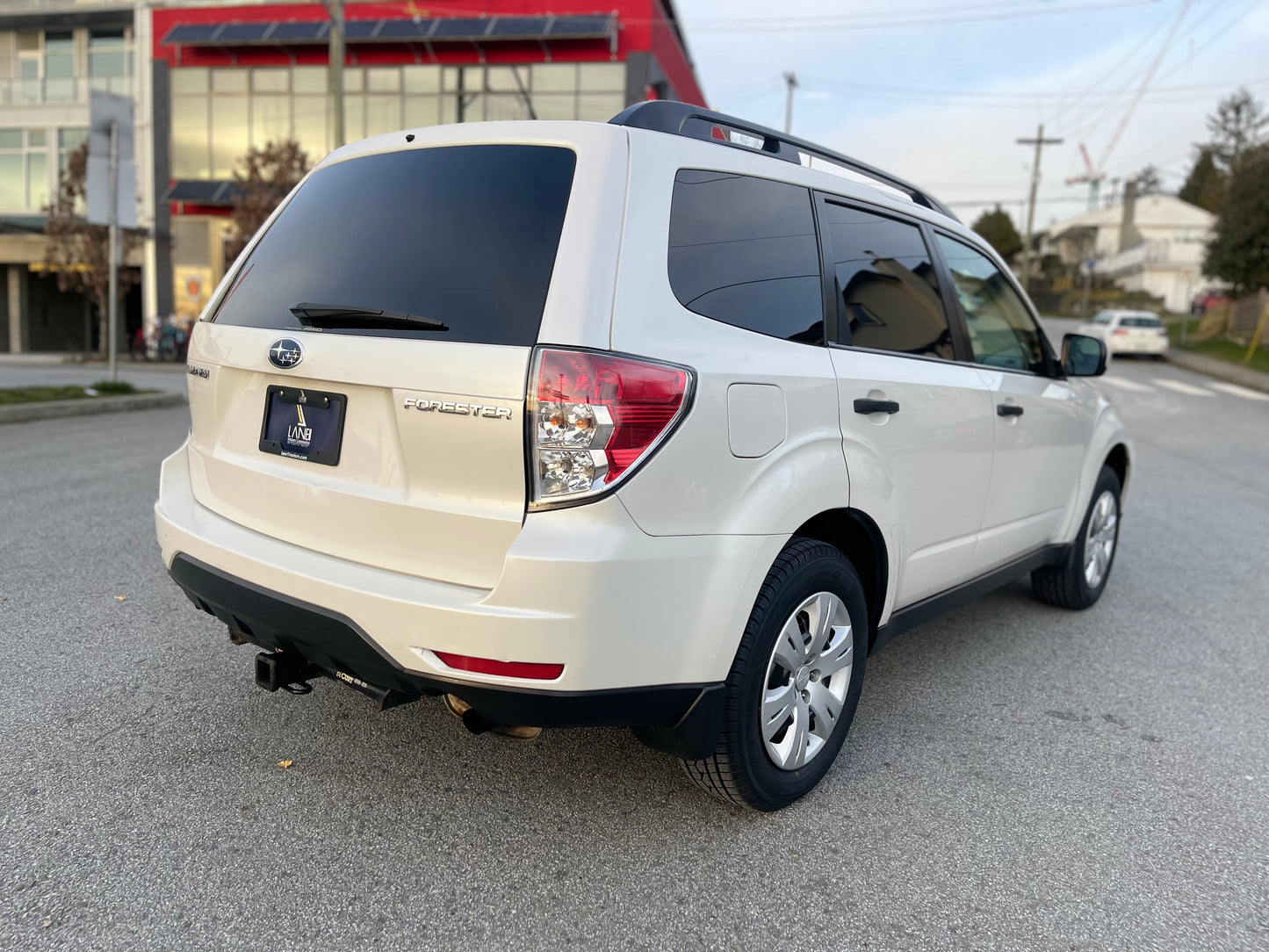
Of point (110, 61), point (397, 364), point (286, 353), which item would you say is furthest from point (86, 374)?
point (397, 364)

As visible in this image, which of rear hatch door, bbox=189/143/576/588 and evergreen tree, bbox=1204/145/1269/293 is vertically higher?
evergreen tree, bbox=1204/145/1269/293

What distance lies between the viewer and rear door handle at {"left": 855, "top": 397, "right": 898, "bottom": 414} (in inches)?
114

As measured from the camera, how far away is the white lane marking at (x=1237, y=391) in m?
20.2

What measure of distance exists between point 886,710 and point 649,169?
225 centimetres

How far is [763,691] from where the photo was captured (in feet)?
8.50

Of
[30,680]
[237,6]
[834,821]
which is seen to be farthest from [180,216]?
[834,821]

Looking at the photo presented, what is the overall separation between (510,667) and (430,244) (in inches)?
44.5

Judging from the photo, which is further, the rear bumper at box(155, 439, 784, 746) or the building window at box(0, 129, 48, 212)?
the building window at box(0, 129, 48, 212)

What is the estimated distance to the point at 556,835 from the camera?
2652 mm

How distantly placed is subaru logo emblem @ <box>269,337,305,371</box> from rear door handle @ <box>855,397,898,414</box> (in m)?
1.62

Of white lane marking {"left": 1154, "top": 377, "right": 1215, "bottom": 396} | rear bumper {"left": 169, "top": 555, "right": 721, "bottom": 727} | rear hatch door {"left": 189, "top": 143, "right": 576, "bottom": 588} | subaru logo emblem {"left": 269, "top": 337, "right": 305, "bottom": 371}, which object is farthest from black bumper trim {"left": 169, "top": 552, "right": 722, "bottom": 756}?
white lane marking {"left": 1154, "top": 377, "right": 1215, "bottom": 396}

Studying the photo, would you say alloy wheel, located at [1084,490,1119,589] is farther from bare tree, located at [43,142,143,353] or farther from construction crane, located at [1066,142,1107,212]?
construction crane, located at [1066,142,1107,212]

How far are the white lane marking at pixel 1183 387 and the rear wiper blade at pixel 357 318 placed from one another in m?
21.3

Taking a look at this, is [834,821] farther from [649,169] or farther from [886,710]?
[649,169]
